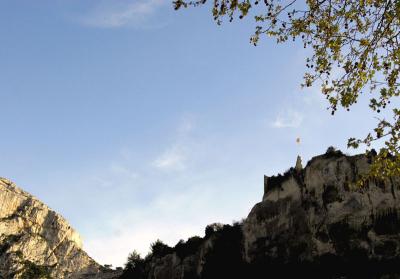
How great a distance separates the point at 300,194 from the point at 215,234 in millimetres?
Result: 16252

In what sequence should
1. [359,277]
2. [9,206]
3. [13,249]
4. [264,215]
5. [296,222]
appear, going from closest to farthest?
1. [359,277]
2. [296,222]
3. [264,215]
4. [13,249]
5. [9,206]

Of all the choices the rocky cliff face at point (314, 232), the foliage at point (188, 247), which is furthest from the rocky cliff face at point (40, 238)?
the rocky cliff face at point (314, 232)

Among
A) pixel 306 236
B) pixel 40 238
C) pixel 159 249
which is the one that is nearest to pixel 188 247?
pixel 159 249

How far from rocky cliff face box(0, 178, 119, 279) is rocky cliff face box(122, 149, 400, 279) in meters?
56.5

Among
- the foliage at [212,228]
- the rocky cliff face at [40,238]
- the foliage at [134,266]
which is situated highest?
the rocky cliff face at [40,238]

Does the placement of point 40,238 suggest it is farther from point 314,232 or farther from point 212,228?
point 314,232

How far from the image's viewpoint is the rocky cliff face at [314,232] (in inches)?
1758

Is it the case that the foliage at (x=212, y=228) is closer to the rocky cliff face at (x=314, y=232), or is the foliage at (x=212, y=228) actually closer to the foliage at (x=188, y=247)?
the foliage at (x=188, y=247)

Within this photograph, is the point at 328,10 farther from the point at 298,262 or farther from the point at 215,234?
the point at 215,234

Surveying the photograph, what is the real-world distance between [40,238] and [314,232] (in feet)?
294

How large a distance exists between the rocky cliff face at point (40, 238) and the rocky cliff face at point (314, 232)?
56.5m

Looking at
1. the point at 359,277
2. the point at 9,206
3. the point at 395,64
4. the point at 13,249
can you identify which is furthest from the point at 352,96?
the point at 9,206

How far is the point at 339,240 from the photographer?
47125 mm

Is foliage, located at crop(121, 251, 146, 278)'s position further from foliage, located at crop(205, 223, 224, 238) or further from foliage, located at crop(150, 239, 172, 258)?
foliage, located at crop(205, 223, 224, 238)
